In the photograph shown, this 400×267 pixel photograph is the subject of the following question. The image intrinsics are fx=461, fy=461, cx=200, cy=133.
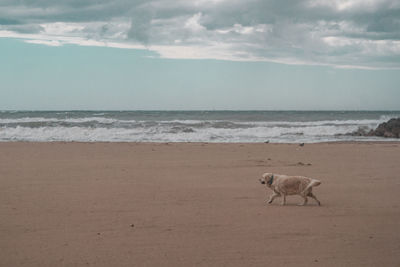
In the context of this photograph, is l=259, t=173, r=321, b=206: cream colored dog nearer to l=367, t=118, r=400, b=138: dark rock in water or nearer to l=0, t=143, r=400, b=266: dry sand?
l=0, t=143, r=400, b=266: dry sand

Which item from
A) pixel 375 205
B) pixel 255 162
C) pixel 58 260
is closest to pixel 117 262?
pixel 58 260

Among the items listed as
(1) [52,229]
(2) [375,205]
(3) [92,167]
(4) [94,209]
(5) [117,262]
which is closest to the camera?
(5) [117,262]

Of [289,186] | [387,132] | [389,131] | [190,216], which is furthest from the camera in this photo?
[389,131]

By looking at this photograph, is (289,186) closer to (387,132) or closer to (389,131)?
(387,132)

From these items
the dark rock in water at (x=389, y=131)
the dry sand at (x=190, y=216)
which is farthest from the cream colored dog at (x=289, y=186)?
the dark rock in water at (x=389, y=131)

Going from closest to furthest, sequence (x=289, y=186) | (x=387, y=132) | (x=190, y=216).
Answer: (x=190, y=216)
(x=289, y=186)
(x=387, y=132)

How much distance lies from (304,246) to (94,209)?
2.98 meters

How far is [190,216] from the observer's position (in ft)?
19.9

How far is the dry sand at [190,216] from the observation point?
4.63 m

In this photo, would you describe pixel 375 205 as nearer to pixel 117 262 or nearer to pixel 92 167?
pixel 117 262

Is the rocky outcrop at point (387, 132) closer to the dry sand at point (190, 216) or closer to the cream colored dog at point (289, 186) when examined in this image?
the dry sand at point (190, 216)

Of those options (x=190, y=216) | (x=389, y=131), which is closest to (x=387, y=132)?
(x=389, y=131)

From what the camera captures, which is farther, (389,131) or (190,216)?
(389,131)

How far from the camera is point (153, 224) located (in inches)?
224
